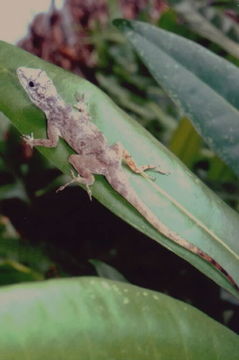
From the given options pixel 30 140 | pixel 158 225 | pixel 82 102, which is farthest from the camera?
pixel 30 140

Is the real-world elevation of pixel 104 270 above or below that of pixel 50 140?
below

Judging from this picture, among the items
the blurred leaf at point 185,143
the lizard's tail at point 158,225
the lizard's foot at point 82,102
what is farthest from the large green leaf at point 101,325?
the blurred leaf at point 185,143

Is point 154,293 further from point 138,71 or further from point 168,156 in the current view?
point 138,71

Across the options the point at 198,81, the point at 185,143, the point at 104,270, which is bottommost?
the point at 104,270

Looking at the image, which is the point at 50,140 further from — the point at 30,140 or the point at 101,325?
the point at 101,325

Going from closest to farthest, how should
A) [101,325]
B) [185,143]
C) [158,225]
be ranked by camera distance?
[101,325] < [158,225] < [185,143]

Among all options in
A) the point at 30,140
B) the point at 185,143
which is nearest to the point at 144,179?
the point at 30,140

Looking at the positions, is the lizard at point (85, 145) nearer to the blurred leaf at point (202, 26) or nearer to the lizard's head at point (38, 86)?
the lizard's head at point (38, 86)
